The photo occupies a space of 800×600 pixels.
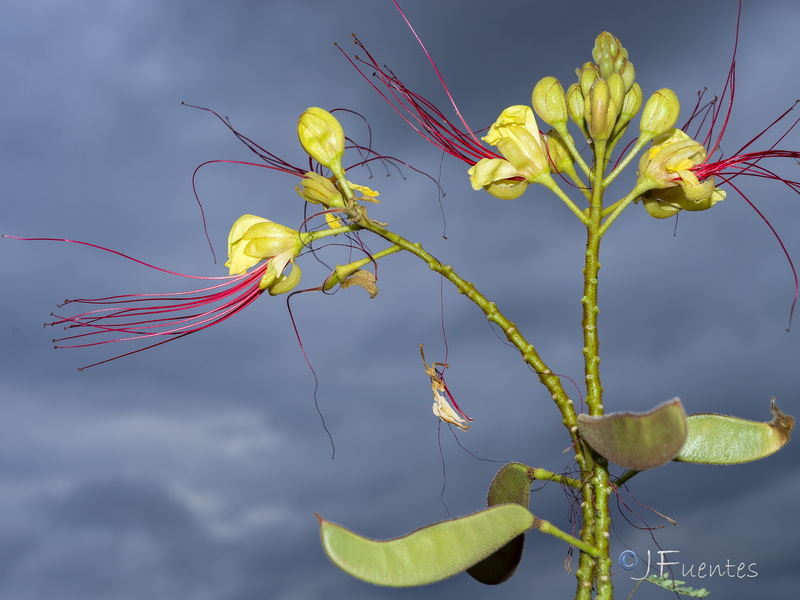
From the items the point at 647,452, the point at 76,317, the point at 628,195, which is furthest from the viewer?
the point at 76,317

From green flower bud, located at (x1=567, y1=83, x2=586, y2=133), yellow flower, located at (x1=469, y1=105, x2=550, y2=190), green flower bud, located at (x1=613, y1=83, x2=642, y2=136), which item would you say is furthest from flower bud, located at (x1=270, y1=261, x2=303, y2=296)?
green flower bud, located at (x1=613, y1=83, x2=642, y2=136)

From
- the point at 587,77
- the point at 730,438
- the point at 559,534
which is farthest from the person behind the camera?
the point at 587,77

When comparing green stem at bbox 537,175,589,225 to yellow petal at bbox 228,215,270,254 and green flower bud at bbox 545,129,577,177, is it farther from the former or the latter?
yellow petal at bbox 228,215,270,254

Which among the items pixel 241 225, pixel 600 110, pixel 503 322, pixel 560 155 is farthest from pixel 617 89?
pixel 241 225

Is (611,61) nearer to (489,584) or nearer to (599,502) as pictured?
(599,502)

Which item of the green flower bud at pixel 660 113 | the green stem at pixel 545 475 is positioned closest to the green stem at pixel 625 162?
the green flower bud at pixel 660 113

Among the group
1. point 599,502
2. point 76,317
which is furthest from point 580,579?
point 76,317

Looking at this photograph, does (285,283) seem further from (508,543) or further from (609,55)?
(609,55)
